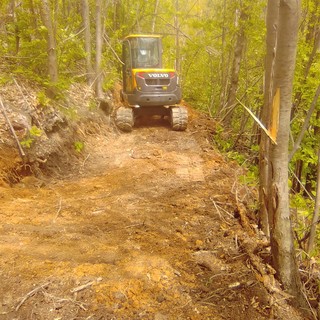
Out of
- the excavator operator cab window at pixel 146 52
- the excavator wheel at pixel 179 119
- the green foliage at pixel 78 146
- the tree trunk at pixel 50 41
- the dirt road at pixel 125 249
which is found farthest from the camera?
the excavator operator cab window at pixel 146 52

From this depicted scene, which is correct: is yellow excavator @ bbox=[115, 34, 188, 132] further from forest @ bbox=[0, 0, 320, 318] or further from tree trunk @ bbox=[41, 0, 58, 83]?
tree trunk @ bbox=[41, 0, 58, 83]

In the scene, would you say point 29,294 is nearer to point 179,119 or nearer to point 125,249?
point 125,249

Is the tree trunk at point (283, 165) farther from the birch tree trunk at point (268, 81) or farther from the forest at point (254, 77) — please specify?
the birch tree trunk at point (268, 81)

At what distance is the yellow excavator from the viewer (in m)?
9.45

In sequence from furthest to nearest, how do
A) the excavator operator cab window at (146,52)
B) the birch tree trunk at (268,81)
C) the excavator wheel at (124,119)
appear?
the excavator operator cab window at (146,52) → the excavator wheel at (124,119) → the birch tree trunk at (268,81)

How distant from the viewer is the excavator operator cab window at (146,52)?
984cm

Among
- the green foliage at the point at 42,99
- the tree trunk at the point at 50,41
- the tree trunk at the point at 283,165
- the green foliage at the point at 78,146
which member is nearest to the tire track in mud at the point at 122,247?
the tree trunk at the point at 283,165

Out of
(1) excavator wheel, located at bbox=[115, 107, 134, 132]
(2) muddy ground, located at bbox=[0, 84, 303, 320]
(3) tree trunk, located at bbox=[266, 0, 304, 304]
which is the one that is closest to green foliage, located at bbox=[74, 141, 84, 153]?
(2) muddy ground, located at bbox=[0, 84, 303, 320]

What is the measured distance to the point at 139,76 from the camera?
30.8ft

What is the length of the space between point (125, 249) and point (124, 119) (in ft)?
21.1

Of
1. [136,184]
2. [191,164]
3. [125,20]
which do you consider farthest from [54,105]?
[125,20]

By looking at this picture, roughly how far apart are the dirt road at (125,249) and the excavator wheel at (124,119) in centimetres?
319

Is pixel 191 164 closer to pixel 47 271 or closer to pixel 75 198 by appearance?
pixel 75 198

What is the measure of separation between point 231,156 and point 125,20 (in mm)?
9276
